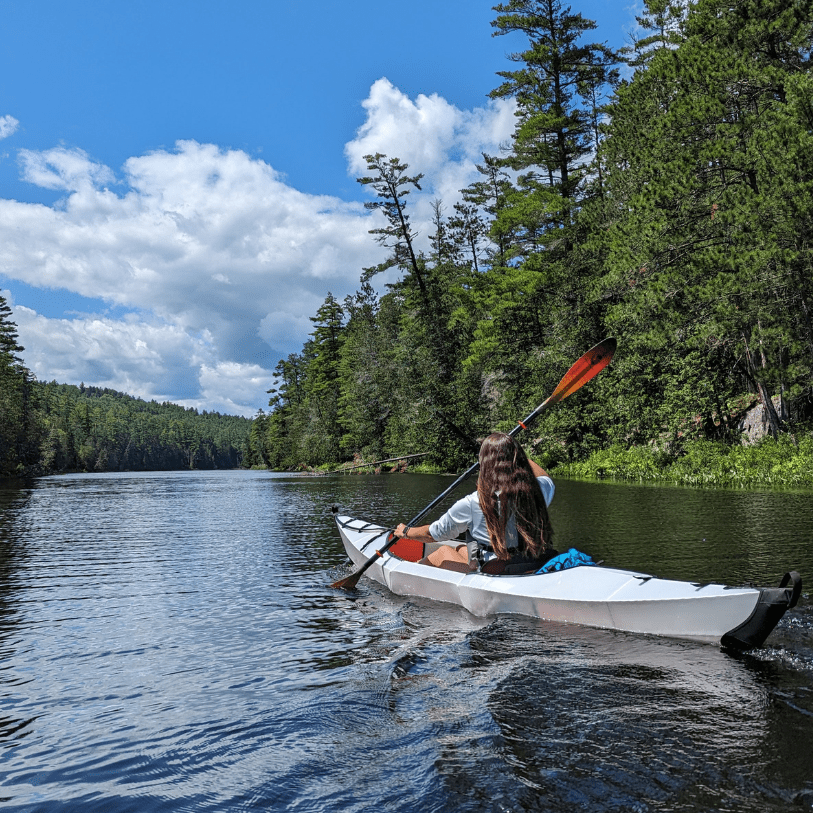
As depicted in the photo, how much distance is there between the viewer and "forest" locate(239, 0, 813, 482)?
14711 mm

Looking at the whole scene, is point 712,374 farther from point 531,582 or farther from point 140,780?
point 140,780

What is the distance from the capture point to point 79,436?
109875 millimetres

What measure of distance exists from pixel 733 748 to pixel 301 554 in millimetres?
7780

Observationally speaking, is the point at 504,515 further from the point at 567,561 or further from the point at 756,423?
the point at 756,423

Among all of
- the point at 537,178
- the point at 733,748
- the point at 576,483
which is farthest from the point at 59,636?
the point at 537,178

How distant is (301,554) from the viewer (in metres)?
10.2

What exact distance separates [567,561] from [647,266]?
47.1 ft

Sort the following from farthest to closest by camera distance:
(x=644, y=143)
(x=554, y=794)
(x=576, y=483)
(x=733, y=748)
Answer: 1. (x=576, y=483)
2. (x=644, y=143)
3. (x=733, y=748)
4. (x=554, y=794)

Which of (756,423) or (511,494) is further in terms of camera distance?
(756,423)

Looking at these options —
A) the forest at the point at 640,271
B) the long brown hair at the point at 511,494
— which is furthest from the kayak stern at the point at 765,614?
the forest at the point at 640,271

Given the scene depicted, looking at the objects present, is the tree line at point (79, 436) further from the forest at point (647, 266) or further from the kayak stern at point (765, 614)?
the kayak stern at point (765, 614)

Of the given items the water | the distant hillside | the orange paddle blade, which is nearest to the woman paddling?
the water

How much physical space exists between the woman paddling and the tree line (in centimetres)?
5005

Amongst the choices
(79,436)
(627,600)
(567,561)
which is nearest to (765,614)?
(627,600)
